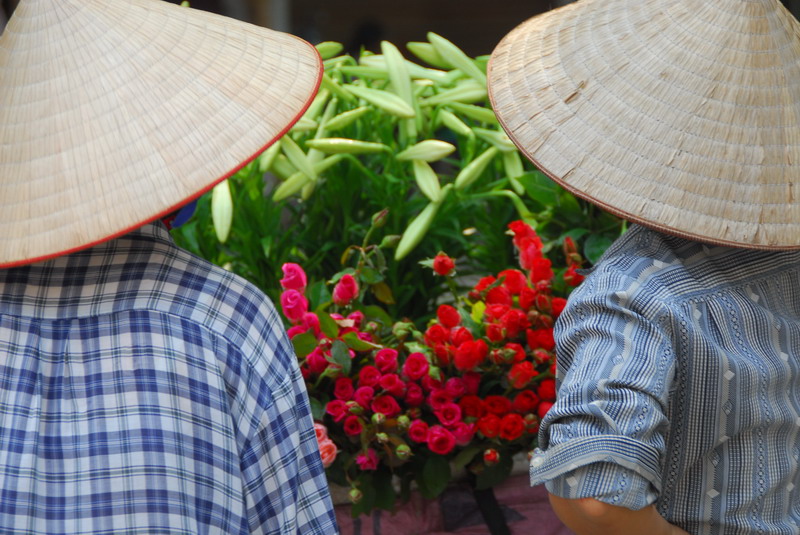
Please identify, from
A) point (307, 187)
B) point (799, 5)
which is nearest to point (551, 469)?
point (307, 187)

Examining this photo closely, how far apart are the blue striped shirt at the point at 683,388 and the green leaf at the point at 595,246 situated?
634 mm

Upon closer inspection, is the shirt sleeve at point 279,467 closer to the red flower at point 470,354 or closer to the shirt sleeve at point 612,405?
the shirt sleeve at point 612,405

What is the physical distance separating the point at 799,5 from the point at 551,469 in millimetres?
2734

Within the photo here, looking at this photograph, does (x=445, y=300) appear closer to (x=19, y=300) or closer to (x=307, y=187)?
(x=307, y=187)

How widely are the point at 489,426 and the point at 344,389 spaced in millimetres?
262

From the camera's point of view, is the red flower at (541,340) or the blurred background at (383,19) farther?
the blurred background at (383,19)

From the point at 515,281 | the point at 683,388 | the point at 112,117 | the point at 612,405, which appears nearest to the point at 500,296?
the point at 515,281

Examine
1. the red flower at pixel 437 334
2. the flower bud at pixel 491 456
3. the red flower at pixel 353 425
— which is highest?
the red flower at pixel 437 334

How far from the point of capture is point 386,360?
5.59 feet

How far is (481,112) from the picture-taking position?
2.10 m

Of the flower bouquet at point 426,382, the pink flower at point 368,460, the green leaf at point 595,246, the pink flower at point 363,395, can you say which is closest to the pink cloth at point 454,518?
the flower bouquet at point 426,382

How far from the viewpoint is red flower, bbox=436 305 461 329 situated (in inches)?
69.0

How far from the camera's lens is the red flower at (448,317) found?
5.75 feet

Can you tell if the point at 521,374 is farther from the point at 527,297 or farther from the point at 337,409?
the point at 337,409
